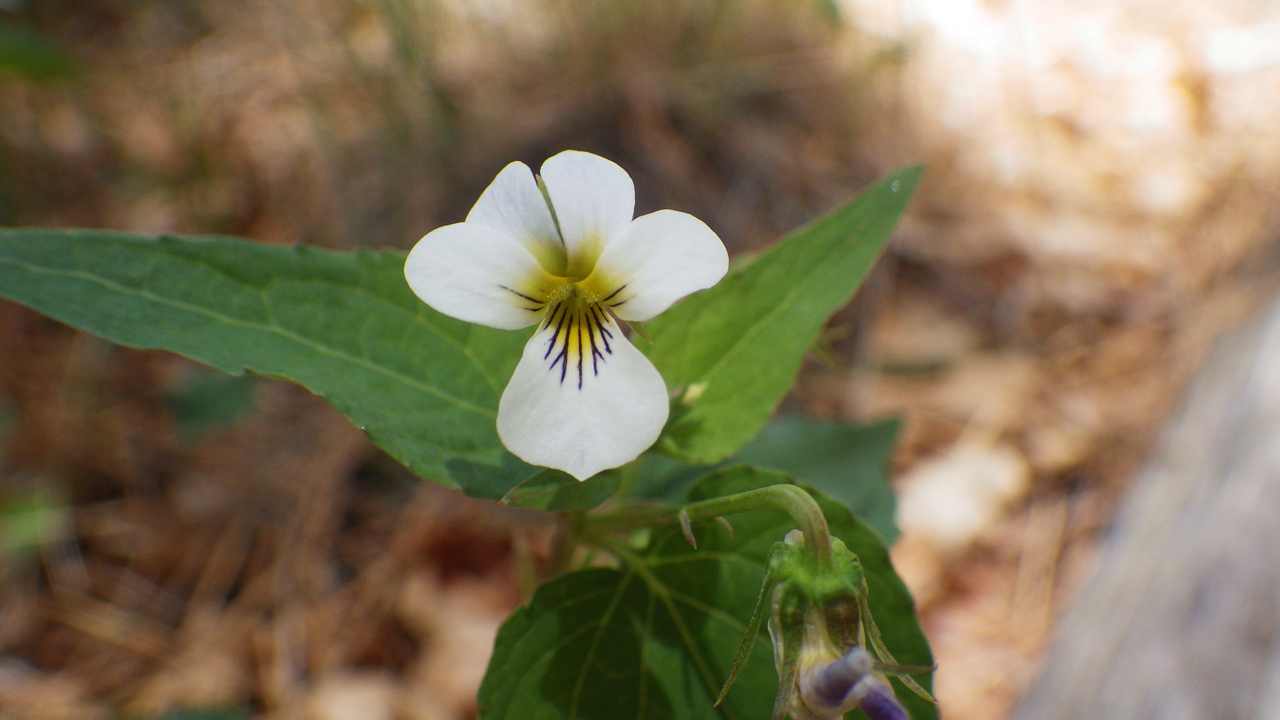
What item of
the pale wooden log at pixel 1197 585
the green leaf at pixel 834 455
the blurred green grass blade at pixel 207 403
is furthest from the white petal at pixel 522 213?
the blurred green grass blade at pixel 207 403

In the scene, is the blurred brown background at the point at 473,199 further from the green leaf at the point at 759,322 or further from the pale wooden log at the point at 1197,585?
the green leaf at the point at 759,322

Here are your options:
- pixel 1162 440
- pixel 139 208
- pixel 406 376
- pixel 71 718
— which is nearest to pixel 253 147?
pixel 139 208

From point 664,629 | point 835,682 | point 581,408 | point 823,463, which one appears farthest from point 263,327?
point 823,463

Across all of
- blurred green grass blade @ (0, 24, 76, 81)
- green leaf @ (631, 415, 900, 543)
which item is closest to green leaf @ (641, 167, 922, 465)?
green leaf @ (631, 415, 900, 543)

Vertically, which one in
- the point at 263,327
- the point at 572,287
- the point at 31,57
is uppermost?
the point at 31,57

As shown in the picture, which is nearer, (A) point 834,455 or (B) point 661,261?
(B) point 661,261

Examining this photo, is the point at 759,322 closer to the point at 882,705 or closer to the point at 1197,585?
the point at 882,705
